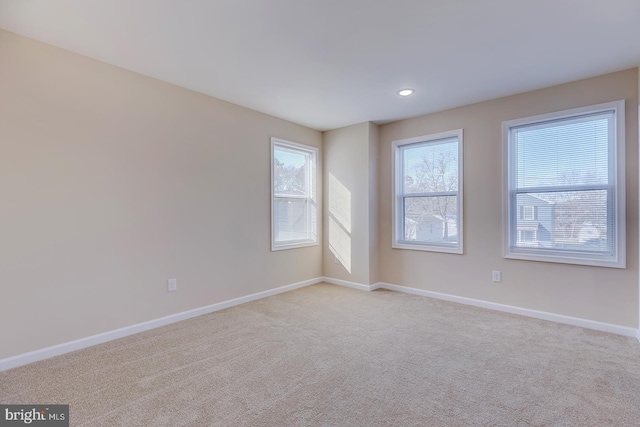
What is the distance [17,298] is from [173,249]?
1190mm

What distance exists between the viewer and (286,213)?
4484mm

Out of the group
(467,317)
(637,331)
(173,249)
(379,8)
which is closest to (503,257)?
(467,317)

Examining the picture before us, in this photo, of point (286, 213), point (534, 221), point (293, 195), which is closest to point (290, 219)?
point (286, 213)

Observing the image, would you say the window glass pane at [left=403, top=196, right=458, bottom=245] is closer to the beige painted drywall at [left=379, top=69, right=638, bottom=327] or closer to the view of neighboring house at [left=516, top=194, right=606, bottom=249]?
the beige painted drywall at [left=379, top=69, right=638, bottom=327]

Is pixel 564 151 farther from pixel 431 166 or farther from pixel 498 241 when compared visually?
pixel 431 166

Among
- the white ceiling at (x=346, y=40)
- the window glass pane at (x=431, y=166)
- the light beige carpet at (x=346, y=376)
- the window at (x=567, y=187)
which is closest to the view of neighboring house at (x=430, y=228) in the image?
the window glass pane at (x=431, y=166)

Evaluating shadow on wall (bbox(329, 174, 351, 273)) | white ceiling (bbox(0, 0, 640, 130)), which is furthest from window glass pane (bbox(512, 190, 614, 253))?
shadow on wall (bbox(329, 174, 351, 273))

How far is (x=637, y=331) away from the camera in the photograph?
280 centimetres

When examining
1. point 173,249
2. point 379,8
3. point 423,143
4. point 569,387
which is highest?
point 379,8

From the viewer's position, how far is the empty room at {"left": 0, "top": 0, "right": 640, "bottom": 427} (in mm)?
1987

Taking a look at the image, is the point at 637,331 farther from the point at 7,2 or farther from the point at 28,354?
the point at 7,2

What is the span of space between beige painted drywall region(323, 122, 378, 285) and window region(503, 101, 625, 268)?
66.1 inches

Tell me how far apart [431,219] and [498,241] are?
872 millimetres

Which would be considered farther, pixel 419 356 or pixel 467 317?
pixel 467 317
